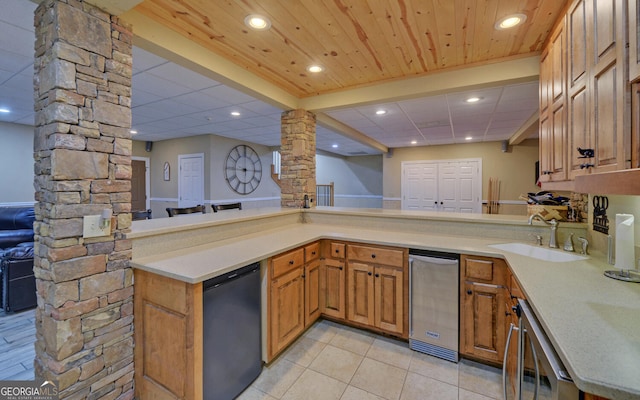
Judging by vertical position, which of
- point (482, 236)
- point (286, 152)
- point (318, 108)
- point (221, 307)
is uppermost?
point (318, 108)

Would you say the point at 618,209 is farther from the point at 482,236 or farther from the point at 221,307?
the point at 221,307

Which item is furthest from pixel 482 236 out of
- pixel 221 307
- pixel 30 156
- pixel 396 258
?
pixel 30 156

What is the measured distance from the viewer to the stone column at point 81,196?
4.83 feet

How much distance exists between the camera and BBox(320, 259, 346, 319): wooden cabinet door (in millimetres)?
2604

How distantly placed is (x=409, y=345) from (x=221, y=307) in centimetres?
164

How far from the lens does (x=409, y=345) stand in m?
2.34

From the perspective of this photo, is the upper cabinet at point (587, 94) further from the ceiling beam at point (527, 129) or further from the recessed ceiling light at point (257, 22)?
the ceiling beam at point (527, 129)

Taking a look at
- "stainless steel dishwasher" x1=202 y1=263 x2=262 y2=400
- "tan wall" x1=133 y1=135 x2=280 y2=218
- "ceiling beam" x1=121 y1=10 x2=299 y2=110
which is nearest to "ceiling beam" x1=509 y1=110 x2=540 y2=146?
"ceiling beam" x1=121 y1=10 x2=299 y2=110

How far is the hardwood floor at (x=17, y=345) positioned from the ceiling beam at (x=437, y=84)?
144 inches

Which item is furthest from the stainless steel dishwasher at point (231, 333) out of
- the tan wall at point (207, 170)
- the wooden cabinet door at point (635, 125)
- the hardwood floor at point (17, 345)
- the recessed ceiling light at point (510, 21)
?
the tan wall at point (207, 170)

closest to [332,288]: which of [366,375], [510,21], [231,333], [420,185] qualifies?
[366,375]

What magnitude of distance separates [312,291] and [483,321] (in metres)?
1.41

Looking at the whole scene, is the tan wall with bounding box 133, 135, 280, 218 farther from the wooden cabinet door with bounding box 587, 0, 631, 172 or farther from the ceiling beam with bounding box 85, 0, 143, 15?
the wooden cabinet door with bounding box 587, 0, 631, 172

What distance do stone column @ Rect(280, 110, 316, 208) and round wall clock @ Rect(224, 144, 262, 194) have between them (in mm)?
3078
